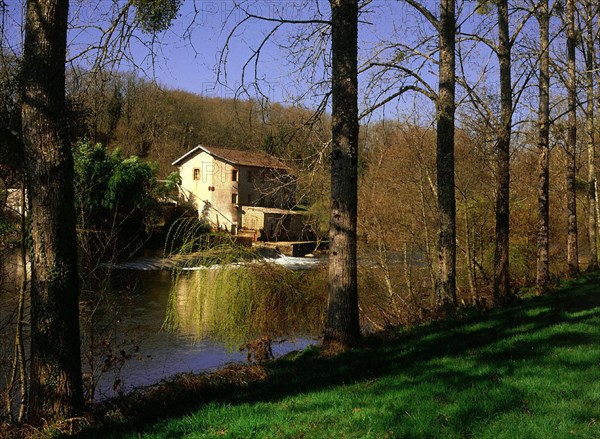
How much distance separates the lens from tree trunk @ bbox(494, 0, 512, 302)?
446 inches

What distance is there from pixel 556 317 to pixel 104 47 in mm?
7774


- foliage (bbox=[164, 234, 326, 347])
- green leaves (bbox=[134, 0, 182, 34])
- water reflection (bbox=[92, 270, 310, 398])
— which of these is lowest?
water reflection (bbox=[92, 270, 310, 398])

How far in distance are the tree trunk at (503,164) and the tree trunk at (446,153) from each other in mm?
1525

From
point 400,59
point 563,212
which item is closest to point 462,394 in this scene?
point 400,59

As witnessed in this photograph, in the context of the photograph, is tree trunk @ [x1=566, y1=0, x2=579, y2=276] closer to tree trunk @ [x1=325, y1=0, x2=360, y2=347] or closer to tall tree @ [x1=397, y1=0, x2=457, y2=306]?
tall tree @ [x1=397, y1=0, x2=457, y2=306]

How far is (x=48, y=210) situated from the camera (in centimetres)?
506

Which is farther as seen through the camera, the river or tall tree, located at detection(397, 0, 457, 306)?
tall tree, located at detection(397, 0, 457, 306)

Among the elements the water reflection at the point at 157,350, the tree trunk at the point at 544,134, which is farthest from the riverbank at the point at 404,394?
the tree trunk at the point at 544,134

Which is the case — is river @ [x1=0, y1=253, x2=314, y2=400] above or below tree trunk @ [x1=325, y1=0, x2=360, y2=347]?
below

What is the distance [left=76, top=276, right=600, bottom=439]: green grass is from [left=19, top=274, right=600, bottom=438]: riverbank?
1 cm

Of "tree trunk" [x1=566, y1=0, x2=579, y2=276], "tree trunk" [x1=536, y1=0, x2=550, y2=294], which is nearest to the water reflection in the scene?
"tree trunk" [x1=536, y1=0, x2=550, y2=294]

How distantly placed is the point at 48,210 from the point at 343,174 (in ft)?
12.3

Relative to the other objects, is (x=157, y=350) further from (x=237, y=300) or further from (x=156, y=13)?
(x=156, y=13)

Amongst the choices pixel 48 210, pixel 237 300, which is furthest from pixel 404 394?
pixel 237 300
